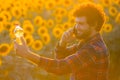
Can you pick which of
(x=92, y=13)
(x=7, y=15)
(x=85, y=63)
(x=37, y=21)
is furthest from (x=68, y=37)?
(x=7, y=15)

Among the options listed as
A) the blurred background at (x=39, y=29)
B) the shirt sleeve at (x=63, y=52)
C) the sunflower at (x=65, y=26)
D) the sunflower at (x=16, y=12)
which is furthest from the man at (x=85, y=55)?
the sunflower at (x=16, y=12)

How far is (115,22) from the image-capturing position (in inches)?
213

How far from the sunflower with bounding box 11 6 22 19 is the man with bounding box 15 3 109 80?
1941 millimetres

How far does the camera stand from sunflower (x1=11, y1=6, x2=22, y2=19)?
5.18 m

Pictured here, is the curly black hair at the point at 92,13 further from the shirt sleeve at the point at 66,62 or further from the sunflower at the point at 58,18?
→ the sunflower at the point at 58,18

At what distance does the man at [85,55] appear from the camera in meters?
2.98

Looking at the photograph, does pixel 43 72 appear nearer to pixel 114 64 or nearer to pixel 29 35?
pixel 29 35

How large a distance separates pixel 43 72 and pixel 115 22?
1307 mm

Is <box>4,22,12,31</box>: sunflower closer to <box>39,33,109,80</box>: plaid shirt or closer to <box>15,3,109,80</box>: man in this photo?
<box>15,3,109,80</box>: man

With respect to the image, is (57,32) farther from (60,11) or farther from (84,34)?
(84,34)

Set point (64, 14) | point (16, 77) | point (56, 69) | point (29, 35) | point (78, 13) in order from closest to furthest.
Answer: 1. point (56, 69)
2. point (78, 13)
3. point (16, 77)
4. point (29, 35)
5. point (64, 14)

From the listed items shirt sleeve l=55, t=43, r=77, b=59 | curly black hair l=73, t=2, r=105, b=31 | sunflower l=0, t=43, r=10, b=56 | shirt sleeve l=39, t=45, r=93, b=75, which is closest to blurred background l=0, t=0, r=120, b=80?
sunflower l=0, t=43, r=10, b=56

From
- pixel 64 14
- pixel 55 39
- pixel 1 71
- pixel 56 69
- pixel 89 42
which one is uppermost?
pixel 64 14

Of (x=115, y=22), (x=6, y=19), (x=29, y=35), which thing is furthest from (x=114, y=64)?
(x=6, y=19)
